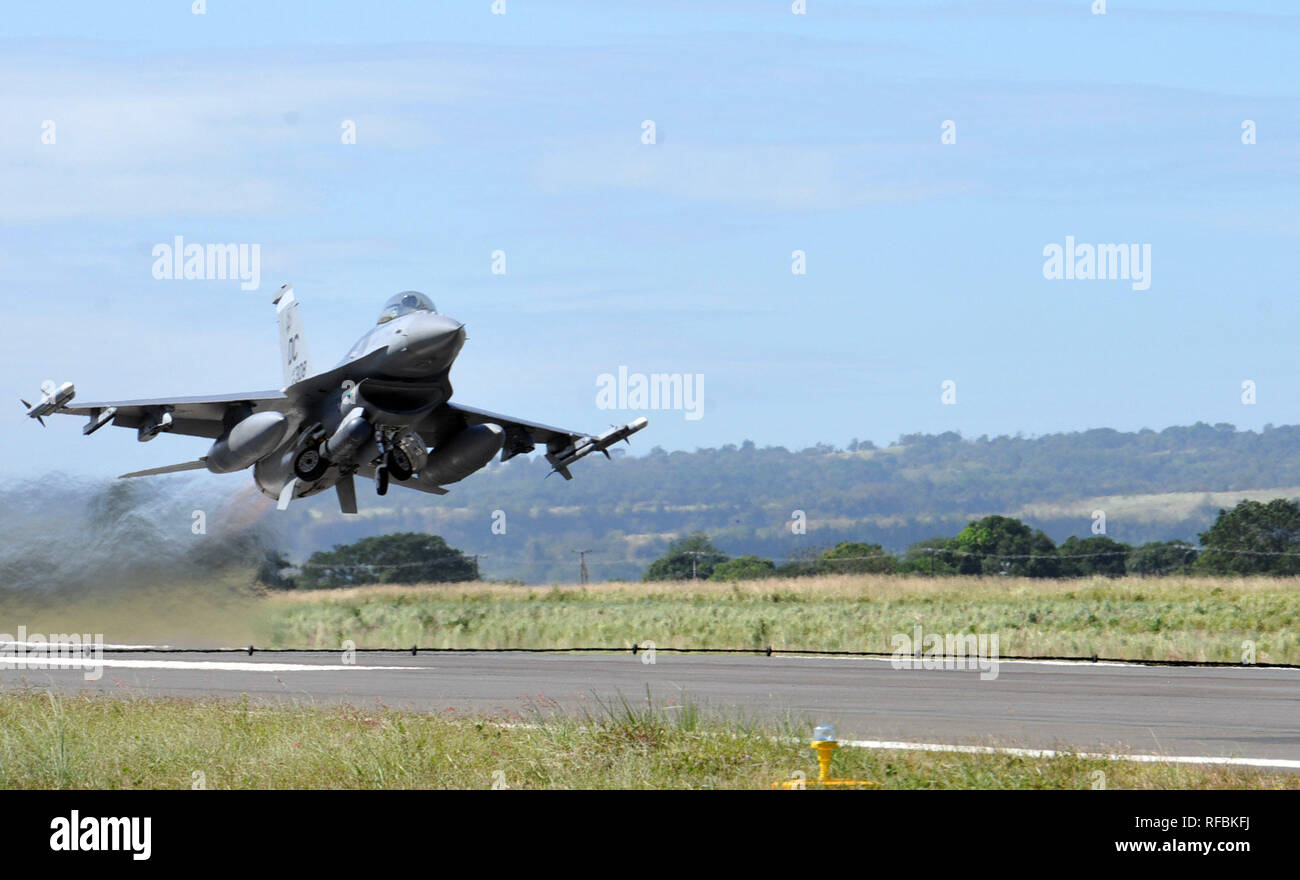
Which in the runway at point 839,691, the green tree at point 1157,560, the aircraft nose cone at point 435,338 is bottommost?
the green tree at point 1157,560

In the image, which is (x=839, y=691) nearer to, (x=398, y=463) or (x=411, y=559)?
(x=398, y=463)

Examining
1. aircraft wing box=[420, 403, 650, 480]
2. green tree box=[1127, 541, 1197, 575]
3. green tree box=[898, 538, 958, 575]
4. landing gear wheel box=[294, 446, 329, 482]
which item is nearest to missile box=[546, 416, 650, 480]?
aircraft wing box=[420, 403, 650, 480]

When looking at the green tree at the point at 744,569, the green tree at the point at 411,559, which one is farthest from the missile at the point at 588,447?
the green tree at the point at 744,569

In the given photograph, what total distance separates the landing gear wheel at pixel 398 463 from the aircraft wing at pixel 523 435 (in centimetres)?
365

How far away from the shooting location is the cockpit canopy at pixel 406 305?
997 inches

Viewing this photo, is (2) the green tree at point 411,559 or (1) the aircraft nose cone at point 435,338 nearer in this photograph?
(1) the aircraft nose cone at point 435,338

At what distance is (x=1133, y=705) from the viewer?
1919 centimetres

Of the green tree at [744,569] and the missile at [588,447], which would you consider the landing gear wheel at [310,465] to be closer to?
the missile at [588,447]

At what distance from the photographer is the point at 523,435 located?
3259 cm

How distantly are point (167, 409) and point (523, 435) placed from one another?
25.6 ft
